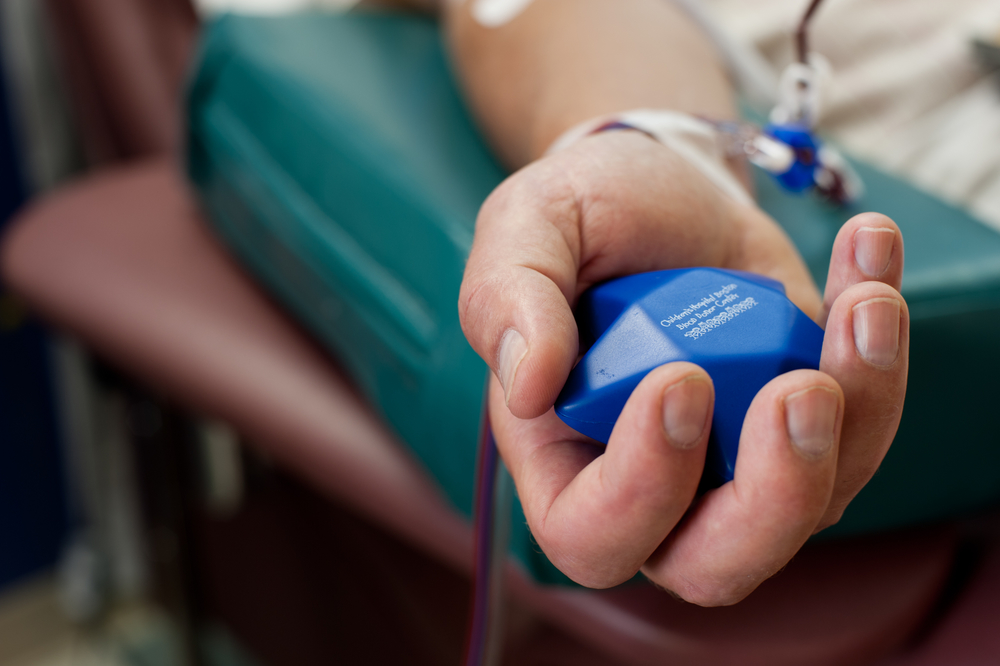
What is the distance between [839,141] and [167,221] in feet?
1.80

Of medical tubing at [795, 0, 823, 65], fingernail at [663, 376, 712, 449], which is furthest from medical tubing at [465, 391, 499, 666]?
medical tubing at [795, 0, 823, 65]

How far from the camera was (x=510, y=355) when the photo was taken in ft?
0.83

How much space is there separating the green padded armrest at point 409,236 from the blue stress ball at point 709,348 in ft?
0.42

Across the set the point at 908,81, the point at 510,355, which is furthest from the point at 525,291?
the point at 908,81

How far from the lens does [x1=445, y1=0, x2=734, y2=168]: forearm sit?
1.65 ft

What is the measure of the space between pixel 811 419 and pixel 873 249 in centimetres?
8

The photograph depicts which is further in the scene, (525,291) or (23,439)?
(23,439)

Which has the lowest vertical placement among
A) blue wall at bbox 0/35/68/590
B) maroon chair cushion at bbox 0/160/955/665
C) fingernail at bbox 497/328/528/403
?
blue wall at bbox 0/35/68/590

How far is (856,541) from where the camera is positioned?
16.8 inches

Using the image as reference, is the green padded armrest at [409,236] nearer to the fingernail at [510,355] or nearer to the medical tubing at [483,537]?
the medical tubing at [483,537]

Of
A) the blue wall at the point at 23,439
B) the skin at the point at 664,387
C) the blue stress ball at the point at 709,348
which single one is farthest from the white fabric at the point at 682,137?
the blue wall at the point at 23,439

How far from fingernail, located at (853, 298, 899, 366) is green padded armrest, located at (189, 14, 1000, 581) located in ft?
0.43

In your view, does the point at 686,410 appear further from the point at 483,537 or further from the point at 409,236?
the point at 409,236

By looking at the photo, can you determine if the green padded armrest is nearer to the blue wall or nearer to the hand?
the hand
